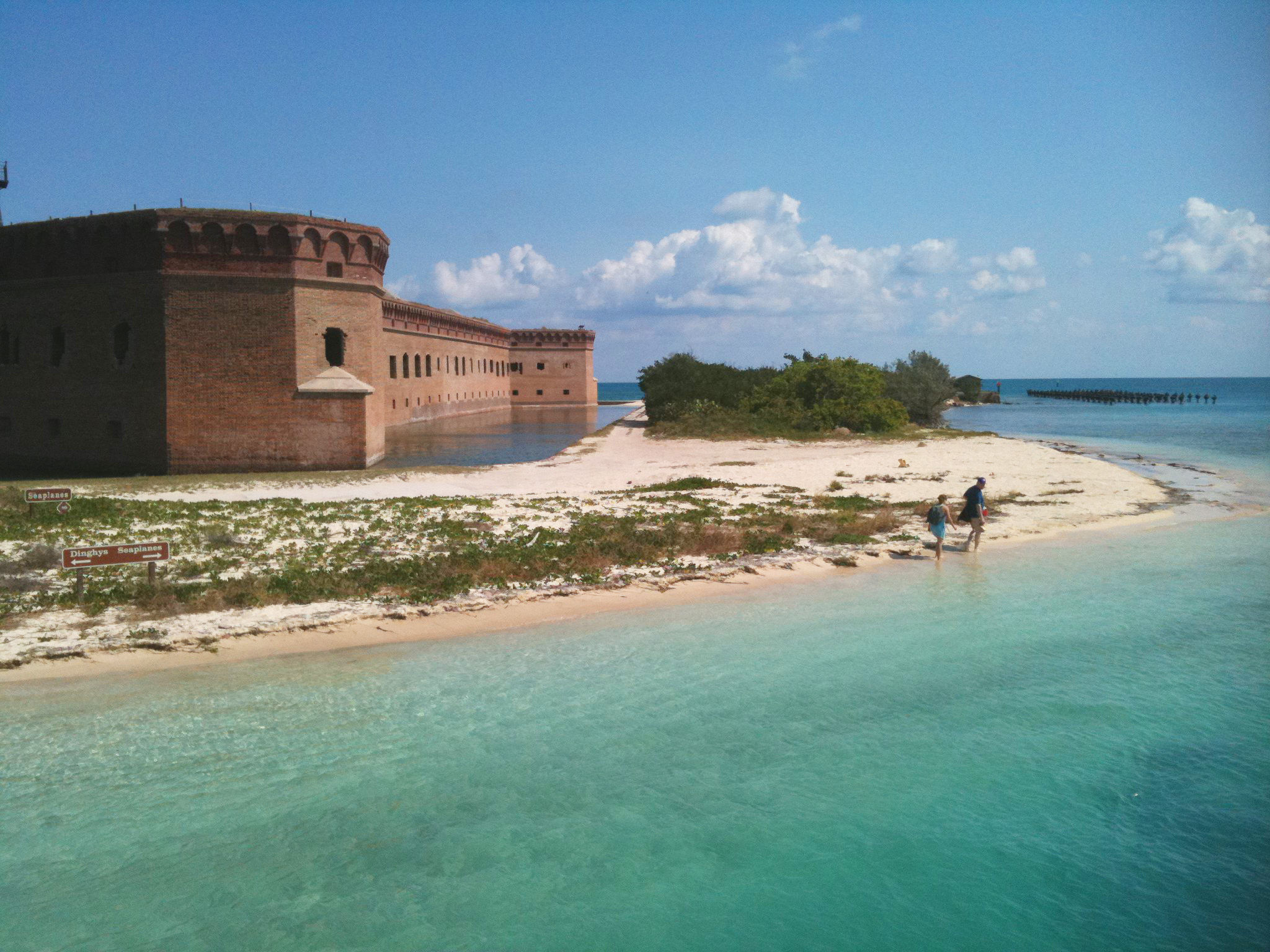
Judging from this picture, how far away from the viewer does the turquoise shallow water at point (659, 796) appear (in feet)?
18.2

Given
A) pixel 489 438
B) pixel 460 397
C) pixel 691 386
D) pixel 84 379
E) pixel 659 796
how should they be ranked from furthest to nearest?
pixel 460 397
pixel 691 386
pixel 489 438
pixel 84 379
pixel 659 796

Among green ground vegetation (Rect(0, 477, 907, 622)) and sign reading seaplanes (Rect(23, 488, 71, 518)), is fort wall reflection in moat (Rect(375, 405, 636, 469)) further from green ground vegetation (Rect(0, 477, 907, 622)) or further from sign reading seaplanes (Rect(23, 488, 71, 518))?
sign reading seaplanes (Rect(23, 488, 71, 518))

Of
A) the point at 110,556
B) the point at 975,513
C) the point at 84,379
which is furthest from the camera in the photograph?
the point at 84,379

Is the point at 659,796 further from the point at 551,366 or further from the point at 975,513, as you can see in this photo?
the point at 551,366

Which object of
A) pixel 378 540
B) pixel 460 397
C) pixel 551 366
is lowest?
pixel 378 540

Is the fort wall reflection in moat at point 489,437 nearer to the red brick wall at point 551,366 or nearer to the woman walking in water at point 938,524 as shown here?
the red brick wall at point 551,366

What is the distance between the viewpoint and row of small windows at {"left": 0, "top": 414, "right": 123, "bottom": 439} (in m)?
24.4

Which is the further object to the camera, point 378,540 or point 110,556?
point 378,540

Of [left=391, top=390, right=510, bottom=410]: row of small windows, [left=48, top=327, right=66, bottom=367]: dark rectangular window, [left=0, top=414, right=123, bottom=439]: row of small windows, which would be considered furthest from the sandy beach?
[left=391, top=390, right=510, bottom=410]: row of small windows

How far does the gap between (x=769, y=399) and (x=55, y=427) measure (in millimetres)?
28298

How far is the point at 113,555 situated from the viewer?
10.7 m

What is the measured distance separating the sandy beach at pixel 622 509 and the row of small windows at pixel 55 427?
5.15m

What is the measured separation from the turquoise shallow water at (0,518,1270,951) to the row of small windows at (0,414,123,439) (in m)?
18.1

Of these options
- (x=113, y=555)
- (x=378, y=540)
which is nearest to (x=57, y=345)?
(x=378, y=540)
